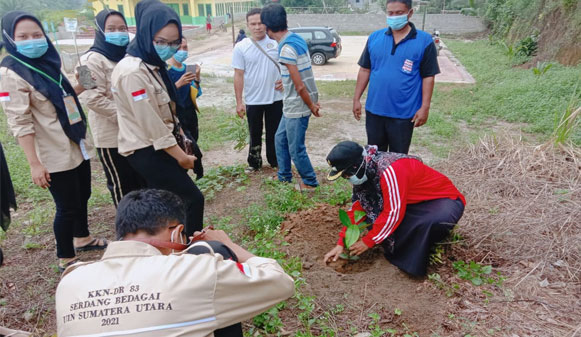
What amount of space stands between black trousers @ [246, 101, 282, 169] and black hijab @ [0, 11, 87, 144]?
1.99 m

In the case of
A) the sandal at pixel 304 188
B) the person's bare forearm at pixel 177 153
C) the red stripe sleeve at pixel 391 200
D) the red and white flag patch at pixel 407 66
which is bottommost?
the sandal at pixel 304 188

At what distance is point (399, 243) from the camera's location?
9.59 ft

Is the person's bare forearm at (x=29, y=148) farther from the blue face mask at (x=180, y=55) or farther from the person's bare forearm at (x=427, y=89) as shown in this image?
the person's bare forearm at (x=427, y=89)

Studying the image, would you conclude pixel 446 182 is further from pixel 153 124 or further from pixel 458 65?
pixel 458 65

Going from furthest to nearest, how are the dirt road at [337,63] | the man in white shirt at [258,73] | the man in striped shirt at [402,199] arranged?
the dirt road at [337,63] < the man in white shirt at [258,73] < the man in striped shirt at [402,199]

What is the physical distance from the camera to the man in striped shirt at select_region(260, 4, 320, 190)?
150 inches

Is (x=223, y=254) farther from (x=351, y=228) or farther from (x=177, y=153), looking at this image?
(x=351, y=228)

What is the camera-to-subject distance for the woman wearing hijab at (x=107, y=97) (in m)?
3.08

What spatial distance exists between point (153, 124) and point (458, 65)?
13690mm

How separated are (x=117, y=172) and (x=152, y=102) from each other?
98 cm

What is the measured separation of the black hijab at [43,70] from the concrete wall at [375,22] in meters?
26.6

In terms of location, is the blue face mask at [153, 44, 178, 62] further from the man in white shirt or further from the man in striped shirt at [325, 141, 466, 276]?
the man in white shirt

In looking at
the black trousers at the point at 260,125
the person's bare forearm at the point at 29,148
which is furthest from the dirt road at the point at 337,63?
the person's bare forearm at the point at 29,148

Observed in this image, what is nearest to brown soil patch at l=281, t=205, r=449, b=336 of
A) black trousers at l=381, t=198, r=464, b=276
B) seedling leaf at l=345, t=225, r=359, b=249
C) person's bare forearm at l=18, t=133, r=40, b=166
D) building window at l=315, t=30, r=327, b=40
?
black trousers at l=381, t=198, r=464, b=276
